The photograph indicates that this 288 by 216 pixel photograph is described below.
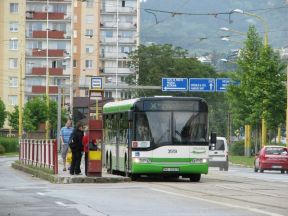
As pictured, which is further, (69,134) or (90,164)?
(69,134)

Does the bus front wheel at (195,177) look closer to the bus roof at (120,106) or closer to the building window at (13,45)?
the bus roof at (120,106)

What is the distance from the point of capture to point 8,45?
128875 millimetres

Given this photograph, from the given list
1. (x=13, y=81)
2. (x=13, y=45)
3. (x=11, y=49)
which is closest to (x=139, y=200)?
(x=13, y=81)

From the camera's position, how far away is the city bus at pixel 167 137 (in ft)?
105

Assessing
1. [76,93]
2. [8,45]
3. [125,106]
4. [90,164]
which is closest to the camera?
[90,164]

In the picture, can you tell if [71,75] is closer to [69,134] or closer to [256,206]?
[69,134]

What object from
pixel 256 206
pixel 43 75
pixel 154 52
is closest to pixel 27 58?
pixel 43 75

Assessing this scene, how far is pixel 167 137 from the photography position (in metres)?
32.2

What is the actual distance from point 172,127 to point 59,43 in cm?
10348

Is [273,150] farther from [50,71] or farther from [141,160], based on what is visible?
[50,71]

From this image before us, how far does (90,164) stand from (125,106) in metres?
4.24

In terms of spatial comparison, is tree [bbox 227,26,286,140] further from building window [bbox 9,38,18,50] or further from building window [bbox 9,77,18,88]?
building window [bbox 9,38,18,50]

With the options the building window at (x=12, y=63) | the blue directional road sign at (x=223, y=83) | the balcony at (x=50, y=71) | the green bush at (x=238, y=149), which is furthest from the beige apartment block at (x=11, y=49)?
the blue directional road sign at (x=223, y=83)

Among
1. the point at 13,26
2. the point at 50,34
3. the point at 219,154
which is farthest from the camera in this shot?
the point at 50,34
